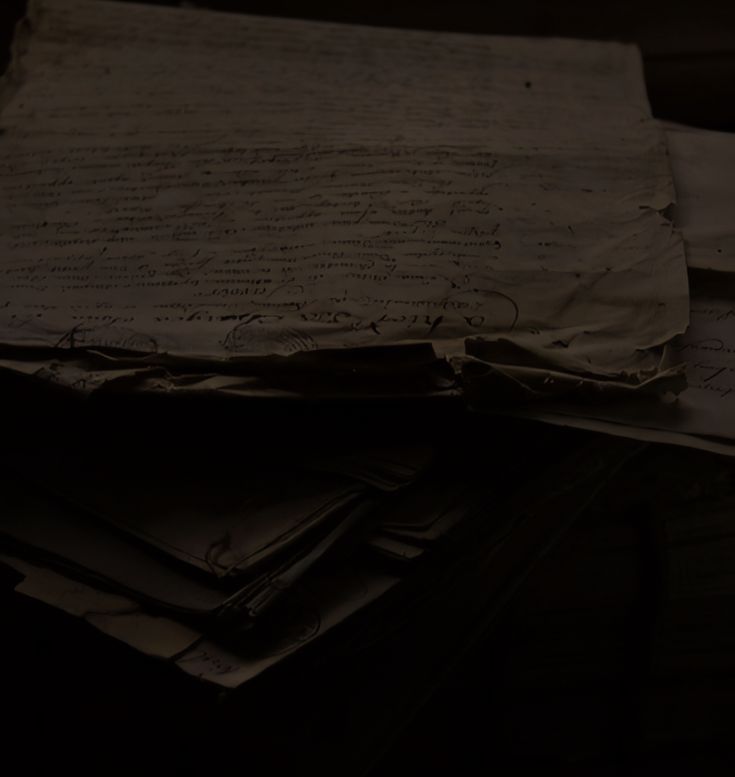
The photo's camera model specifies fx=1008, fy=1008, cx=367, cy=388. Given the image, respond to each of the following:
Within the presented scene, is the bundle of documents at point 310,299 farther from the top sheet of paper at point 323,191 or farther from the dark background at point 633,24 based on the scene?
the dark background at point 633,24

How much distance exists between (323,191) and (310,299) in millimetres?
144

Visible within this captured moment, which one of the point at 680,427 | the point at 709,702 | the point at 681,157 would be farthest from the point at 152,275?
the point at 709,702

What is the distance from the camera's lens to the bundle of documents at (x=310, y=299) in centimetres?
57

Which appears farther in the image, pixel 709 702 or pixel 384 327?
pixel 709 702

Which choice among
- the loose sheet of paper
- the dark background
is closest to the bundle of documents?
the loose sheet of paper

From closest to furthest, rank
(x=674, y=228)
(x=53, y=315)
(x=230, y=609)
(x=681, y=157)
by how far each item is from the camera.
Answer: (x=230, y=609), (x=53, y=315), (x=674, y=228), (x=681, y=157)

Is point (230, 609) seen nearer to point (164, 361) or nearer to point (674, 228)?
point (164, 361)

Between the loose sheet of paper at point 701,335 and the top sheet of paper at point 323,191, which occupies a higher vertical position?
the top sheet of paper at point 323,191

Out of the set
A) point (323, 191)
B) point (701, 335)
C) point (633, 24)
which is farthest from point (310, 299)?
point (633, 24)

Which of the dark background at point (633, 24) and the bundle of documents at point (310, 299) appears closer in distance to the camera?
the bundle of documents at point (310, 299)

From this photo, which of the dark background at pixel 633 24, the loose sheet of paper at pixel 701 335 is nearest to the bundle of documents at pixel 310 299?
the loose sheet of paper at pixel 701 335

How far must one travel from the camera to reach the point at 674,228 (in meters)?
0.74

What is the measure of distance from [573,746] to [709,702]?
0.38ft

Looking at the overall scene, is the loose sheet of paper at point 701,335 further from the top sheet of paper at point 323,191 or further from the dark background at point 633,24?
the dark background at point 633,24
